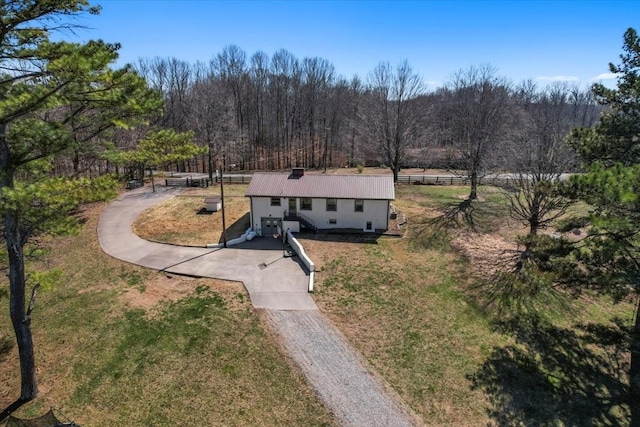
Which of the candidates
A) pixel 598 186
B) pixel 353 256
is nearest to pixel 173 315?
pixel 353 256

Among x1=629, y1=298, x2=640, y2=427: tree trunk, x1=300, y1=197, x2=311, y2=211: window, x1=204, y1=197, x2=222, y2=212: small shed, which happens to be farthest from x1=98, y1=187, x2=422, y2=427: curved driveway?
x1=629, y1=298, x2=640, y2=427: tree trunk

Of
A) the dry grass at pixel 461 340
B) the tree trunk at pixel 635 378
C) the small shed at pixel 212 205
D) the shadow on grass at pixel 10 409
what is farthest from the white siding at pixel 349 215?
the shadow on grass at pixel 10 409

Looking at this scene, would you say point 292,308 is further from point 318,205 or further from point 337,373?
point 318,205

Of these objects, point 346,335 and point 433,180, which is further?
point 433,180

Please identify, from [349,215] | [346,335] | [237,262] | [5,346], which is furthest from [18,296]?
[349,215]

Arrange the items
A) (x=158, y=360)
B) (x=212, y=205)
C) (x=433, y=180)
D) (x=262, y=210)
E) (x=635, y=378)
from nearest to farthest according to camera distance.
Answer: (x=635, y=378) < (x=158, y=360) < (x=262, y=210) < (x=212, y=205) < (x=433, y=180)

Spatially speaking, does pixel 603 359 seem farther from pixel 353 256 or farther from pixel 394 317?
pixel 353 256
